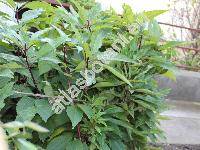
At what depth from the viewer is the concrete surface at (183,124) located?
14.8 feet

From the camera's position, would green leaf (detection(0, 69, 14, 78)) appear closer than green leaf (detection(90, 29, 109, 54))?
Yes

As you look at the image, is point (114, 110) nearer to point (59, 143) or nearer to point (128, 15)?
point (59, 143)

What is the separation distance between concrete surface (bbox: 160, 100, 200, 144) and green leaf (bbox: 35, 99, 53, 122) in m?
2.76

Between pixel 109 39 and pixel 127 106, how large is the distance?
386 mm

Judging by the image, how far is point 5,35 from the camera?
1457mm

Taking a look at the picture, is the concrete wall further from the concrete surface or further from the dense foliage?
the dense foliage

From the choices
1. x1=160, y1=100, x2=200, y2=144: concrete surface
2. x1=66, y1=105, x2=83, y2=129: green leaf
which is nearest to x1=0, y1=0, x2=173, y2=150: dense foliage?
x1=66, y1=105, x2=83, y2=129: green leaf

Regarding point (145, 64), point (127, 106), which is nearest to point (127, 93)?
point (127, 106)

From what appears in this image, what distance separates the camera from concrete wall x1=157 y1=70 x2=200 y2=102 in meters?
6.53

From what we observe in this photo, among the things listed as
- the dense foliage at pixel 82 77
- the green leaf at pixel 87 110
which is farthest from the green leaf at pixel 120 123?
the green leaf at pixel 87 110

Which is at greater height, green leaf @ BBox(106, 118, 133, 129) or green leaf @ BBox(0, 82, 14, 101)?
green leaf @ BBox(0, 82, 14, 101)

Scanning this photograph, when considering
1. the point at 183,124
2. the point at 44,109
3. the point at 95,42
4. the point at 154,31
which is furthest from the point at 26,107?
the point at 183,124

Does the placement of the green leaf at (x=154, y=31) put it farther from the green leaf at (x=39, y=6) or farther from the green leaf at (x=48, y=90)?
the green leaf at (x=48, y=90)

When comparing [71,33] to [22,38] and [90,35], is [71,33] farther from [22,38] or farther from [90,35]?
[22,38]
